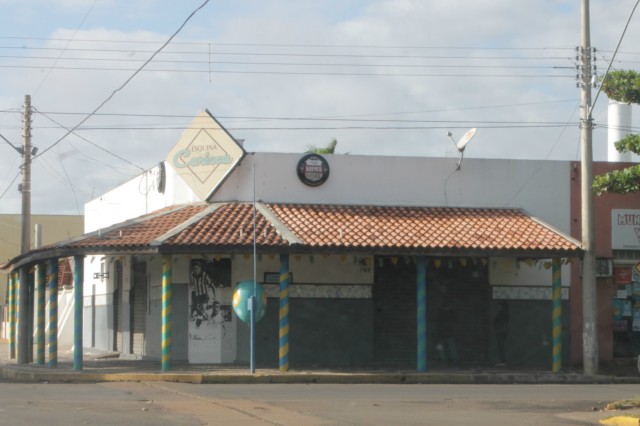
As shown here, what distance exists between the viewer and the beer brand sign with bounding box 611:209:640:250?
28.8 metres

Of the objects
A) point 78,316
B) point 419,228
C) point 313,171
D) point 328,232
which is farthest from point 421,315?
point 78,316

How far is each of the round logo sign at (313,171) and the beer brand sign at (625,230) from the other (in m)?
8.30

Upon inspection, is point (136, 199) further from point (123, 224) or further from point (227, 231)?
point (227, 231)

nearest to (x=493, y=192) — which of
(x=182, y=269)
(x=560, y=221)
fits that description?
(x=560, y=221)

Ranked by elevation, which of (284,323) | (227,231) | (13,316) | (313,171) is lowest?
(13,316)

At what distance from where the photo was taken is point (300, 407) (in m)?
16.6

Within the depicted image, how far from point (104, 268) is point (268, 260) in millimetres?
9429

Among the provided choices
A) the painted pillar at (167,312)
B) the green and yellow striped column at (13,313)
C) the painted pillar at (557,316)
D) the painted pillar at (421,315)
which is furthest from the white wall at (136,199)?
the painted pillar at (557,316)

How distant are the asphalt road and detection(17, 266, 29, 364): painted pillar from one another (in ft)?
22.5

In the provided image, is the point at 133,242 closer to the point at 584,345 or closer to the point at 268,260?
the point at 268,260

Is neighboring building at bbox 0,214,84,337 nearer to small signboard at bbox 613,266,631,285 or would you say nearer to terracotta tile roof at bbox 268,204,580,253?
terracotta tile roof at bbox 268,204,580,253

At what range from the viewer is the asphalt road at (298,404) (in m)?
14.7

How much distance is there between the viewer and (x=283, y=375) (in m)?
23.4

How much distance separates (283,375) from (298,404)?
629 centimetres
